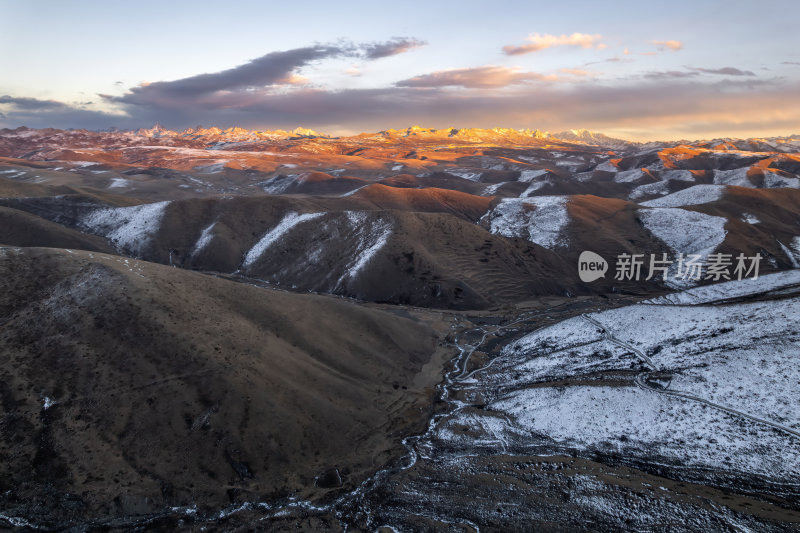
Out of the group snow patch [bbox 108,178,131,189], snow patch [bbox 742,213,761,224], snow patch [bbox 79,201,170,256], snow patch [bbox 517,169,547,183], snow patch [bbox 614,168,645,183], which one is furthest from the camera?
snow patch [bbox 614,168,645,183]

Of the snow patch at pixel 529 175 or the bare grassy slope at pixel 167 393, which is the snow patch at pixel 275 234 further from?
the snow patch at pixel 529 175

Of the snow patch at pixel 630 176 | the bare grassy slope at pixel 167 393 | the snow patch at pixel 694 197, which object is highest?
the snow patch at pixel 630 176

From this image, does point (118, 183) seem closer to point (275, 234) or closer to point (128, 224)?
point (128, 224)

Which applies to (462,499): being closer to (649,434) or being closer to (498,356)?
(649,434)

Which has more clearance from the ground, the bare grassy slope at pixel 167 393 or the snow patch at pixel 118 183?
the snow patch at pixel 118 183

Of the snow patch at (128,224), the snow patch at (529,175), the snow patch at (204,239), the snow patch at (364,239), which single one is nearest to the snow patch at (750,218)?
the snow patch at (364,239)

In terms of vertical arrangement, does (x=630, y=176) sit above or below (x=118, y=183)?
below

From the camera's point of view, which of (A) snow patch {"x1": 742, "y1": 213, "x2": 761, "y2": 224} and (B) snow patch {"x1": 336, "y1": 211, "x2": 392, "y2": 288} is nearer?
(B) snow patch {"x1": 336, "y1": 211, "x2": 392, "y2": 288}

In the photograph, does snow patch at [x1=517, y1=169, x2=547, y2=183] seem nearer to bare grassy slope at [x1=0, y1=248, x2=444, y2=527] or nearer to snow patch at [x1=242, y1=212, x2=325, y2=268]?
snow patch at [x1=242, y1=212, x2=325, y2=268]

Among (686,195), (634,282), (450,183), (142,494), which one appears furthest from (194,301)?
(450,183)

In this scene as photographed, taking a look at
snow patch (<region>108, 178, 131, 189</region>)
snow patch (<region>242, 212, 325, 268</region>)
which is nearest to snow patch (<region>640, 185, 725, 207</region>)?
snow patch (<region>242, 212, 325, 268</region>)

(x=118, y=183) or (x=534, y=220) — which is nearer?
(x=534, y=220)

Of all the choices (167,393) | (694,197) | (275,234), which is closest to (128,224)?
(275,234)
